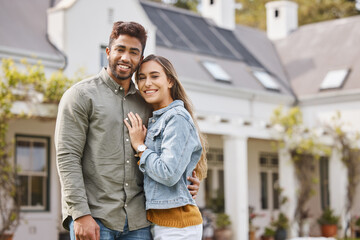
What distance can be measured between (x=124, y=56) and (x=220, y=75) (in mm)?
12931

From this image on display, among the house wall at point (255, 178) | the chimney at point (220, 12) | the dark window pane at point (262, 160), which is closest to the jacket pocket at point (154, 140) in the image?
the house wall at point (255, 178)

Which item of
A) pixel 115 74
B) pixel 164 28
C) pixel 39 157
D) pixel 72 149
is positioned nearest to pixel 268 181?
pixel 164 28

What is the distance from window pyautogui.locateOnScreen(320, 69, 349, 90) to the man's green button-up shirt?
14.9m

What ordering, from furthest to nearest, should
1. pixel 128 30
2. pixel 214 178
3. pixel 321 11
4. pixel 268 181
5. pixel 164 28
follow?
pixel 321 11 → pixel 268 181 → pixel 214 178 → pixel 164 28 → pixel 128 30

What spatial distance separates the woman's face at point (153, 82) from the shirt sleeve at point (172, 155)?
0.20m

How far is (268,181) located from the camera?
1847 cm

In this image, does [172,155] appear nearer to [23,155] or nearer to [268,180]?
[23,155]

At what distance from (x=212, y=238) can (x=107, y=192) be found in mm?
10880

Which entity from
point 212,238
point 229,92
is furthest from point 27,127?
point 229,92

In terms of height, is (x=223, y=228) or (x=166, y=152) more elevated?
(x=166, y=152)

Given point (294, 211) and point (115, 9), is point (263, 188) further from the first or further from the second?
point (115, 9)

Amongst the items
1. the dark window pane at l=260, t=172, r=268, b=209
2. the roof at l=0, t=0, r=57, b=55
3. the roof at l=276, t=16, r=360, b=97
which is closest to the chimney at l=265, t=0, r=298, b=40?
the roof at l=276, t=16, r=360, b=97

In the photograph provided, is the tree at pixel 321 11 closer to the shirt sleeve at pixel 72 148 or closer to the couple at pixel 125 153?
the couple at pixel 125 153

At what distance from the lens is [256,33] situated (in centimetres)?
2083
